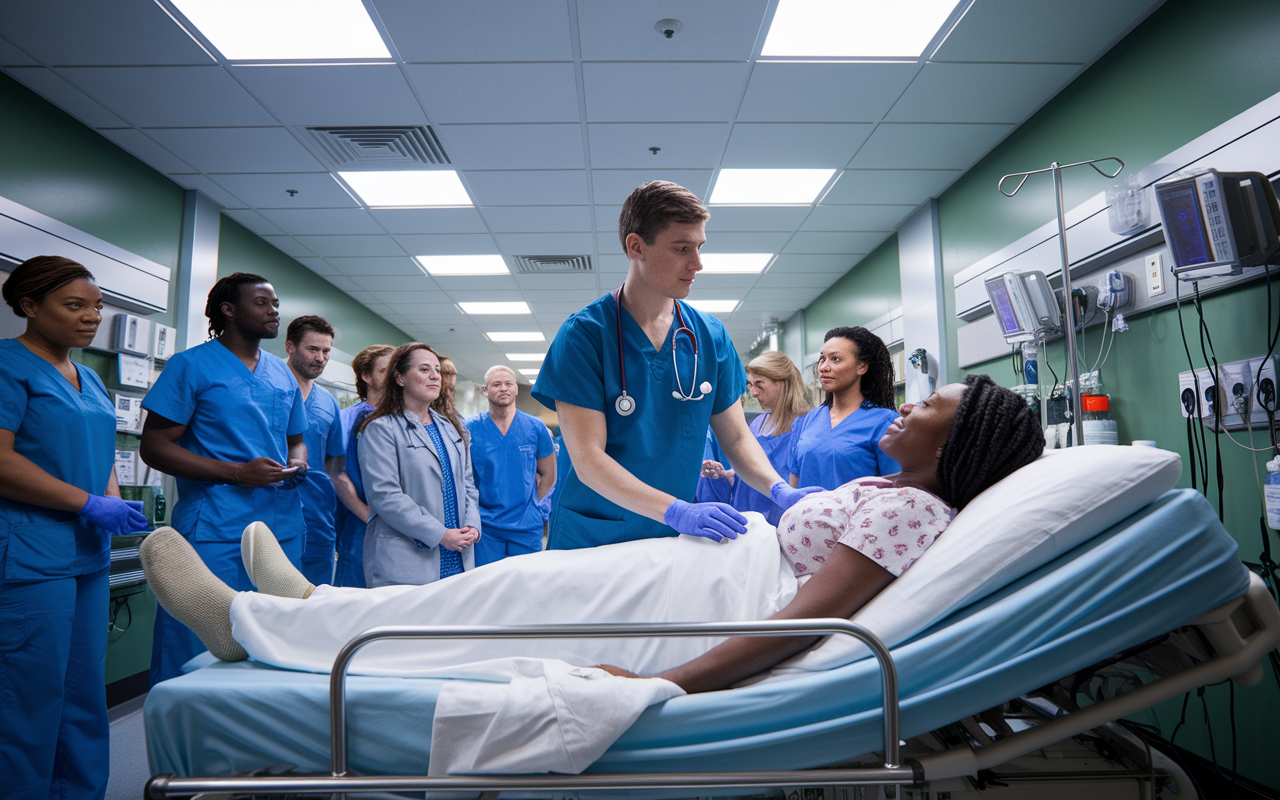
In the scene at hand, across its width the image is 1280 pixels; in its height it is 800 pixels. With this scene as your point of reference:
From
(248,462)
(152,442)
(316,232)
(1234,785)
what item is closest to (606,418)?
(248,462)

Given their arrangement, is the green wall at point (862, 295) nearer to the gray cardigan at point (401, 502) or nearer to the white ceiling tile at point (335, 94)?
the white ceiling tile at point (335, 94)

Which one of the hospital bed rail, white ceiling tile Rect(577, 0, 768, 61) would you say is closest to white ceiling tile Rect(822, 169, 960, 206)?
white ceiling tile Rect(577, 0, 768, 61)

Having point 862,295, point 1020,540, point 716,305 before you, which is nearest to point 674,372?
point 1020,540

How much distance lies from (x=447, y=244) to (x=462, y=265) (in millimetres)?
558

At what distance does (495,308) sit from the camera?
7184 mm

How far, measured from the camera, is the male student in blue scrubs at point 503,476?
11.6 ft

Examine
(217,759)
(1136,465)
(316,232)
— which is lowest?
(217,759)

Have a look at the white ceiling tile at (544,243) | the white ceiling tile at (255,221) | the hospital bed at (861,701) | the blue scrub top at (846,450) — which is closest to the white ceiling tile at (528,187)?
the white ceiling tile at (544,243)

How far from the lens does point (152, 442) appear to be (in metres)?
2.25

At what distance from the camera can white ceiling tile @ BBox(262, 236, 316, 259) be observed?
5.01 meters

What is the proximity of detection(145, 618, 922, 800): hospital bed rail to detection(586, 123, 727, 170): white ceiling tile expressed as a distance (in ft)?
9.61

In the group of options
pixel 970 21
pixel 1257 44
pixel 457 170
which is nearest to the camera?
pixel 1257 44

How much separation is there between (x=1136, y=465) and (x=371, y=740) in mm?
1254

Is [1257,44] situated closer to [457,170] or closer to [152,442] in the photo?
[457,170]
